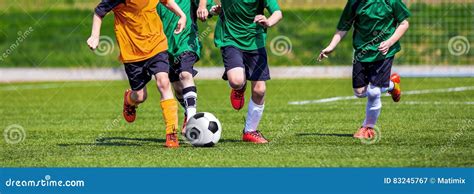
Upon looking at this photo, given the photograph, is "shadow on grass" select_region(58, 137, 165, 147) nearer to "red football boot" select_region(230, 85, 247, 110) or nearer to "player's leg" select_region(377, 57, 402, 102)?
"red football boot" select_region(230, 85, 247, 110)

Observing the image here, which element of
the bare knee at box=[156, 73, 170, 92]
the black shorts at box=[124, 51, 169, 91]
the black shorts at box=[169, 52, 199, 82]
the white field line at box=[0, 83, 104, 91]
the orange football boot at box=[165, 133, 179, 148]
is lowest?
the orange football boot at box=[165, 133, 179, 148]

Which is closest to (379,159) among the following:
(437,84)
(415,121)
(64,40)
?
(415,121)

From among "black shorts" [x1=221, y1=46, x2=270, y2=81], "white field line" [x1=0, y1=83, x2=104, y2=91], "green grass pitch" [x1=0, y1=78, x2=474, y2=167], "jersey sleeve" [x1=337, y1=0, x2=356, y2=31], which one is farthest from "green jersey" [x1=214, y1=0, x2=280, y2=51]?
"white field line" [x1=0, y1=83, x2=104, y2=91]

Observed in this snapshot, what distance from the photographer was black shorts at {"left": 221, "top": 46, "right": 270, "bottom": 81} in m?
10.1

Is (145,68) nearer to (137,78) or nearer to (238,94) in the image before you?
(137,78)

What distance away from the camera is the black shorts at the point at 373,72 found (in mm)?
10422

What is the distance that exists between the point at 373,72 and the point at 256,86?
4.10 ft

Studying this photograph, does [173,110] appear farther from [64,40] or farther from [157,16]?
[64,40]

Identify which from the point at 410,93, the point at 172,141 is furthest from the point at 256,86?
the point at 410,93

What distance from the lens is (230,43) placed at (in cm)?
1018

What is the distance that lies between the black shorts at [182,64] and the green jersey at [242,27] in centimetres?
51

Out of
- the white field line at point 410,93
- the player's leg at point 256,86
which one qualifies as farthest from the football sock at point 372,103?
the white field line at point 410,93

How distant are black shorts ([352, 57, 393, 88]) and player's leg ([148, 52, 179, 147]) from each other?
2.05 m

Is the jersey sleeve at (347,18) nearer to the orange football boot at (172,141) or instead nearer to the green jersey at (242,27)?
the green jersey at (242,27)
